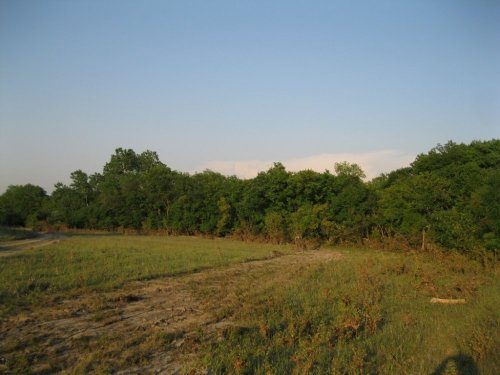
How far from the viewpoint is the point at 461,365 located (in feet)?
21.1

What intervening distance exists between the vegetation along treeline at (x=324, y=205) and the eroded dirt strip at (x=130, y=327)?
1234cm

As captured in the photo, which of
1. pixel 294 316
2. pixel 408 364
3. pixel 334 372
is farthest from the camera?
pixel 294 316

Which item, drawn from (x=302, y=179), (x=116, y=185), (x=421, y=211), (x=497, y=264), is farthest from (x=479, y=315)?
(x=116, y=185)

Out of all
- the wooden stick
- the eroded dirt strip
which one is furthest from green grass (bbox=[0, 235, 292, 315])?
the wooden stick

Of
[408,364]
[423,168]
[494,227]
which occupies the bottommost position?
[408,364]

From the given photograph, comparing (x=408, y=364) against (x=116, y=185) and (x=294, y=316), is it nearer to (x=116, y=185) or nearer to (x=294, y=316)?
(x=294, y=316)

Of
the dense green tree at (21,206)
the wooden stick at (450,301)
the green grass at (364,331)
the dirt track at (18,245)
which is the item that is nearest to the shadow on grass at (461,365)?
the green grass at (364,331)

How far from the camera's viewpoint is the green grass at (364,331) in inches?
246

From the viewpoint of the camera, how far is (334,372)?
5656 mm

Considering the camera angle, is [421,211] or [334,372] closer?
[334,372]

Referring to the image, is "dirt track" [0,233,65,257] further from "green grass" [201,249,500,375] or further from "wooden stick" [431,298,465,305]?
"wooden stick" [431,298,465,305]

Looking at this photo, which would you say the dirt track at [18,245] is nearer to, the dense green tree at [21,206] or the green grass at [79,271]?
the green grass at [79,271]

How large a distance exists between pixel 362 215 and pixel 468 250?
11662mm

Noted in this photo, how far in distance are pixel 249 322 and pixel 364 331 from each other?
7.70ft
